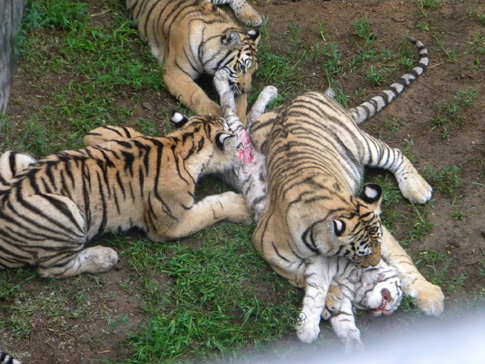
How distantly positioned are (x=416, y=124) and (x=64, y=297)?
11.1 ft

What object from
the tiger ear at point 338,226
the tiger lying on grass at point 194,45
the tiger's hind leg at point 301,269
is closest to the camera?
the tiger ear at point 338,226

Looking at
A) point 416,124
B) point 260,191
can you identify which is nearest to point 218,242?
point 260,191

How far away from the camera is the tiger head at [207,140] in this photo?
5.36 m

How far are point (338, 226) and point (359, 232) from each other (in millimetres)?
195

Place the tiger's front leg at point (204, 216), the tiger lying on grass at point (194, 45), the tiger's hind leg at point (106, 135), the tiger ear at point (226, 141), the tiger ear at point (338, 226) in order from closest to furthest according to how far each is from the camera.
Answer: the tiger ear at point (338, 226)
the tiger's front leg at point (204, 216)
the tiger ear at point (226, 141)
the tiger's hind leg at point (106, 135)
the tiger lying on grass at point (194, 45)

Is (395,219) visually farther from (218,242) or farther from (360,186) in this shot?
(218,242)

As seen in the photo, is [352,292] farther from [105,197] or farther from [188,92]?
[188,92]

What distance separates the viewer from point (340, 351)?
478 centimetres

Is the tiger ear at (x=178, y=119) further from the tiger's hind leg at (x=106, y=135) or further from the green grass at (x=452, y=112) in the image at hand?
the green grass at (x=452, y=112)

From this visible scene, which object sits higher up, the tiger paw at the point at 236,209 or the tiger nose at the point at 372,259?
the tiger nose at the point at 372,259

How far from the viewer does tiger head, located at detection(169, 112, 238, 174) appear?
17.6ft

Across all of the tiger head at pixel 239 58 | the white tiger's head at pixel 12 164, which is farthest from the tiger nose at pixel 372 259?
the white tiger's head at pixel 12 164

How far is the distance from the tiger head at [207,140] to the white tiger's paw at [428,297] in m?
1.70

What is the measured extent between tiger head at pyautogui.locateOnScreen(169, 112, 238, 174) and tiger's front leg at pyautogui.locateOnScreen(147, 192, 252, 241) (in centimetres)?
25
